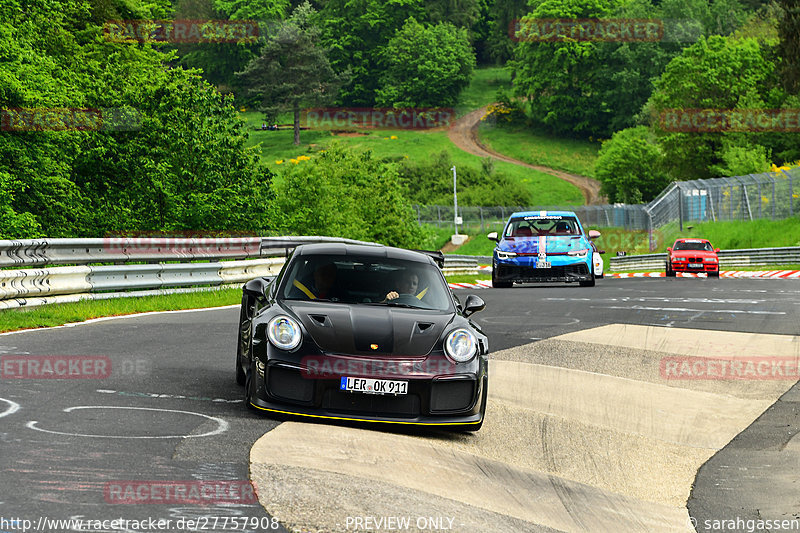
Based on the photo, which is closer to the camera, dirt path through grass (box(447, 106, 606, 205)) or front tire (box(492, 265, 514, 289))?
front tire (box(492, 265, 514, 289))

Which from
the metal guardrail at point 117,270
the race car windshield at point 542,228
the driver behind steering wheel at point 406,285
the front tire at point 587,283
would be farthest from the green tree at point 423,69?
the driver behind steering wheel at point 406,285

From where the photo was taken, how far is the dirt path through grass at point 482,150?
113m

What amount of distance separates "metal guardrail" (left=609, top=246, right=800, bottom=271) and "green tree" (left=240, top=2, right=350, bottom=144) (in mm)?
83193

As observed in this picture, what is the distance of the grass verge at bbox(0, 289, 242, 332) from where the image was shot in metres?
12.8

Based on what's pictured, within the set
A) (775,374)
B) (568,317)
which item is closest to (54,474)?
(775,374)

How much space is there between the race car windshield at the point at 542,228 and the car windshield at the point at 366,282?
47.8ft

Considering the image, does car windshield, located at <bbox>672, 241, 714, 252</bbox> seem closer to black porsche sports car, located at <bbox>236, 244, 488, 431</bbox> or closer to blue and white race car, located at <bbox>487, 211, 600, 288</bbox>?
blue and white race car, located at <bbox>487, 211, 600, 288</bbox>

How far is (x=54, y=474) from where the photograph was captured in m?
5.20

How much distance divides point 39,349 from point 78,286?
4890 millimetres

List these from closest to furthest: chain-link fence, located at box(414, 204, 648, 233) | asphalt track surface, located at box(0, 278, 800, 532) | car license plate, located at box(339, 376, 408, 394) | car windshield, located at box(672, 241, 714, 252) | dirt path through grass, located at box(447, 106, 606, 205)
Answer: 1. asphalt track surface, located at box(0, 278, 800, 532)
2. car license plate, located at box(339, 376, 408, 394)
3. car windshield, located at box(672, 241, 714, 252)
4. chain-link fence, located at box(414, 204, 648, 233)
5. dirt path through grass, located at box(447, 106, 606, 205)

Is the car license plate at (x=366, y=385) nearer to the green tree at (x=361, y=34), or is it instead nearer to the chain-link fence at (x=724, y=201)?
the chain-link fence at (x=724, y=201)

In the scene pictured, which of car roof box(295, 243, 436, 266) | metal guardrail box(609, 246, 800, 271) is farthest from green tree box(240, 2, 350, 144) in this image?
car roof box(295, 243, 436, 266)

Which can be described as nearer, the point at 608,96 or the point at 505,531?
the point at 505,531

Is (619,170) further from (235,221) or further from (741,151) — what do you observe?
(235,221)
